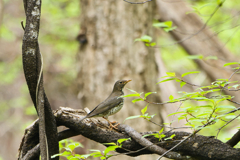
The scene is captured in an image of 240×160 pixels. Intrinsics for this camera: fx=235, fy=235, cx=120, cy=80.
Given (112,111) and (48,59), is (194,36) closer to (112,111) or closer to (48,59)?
(112,111)

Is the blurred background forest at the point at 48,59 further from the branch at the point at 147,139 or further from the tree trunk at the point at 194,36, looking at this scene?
the branch at the point at 147,139

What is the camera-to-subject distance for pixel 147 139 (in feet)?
5.34

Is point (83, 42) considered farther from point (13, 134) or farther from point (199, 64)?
point (13, 134)

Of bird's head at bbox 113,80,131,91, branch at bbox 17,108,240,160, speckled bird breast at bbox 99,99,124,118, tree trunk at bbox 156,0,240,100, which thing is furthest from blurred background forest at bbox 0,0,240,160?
branch at bbox 17,108,240,160

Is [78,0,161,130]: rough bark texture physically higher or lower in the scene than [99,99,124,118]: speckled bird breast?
higher

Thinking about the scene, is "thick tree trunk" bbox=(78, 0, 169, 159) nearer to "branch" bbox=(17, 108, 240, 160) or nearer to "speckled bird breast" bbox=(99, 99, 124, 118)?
"speckled bird breast" bbox=(99, 99, 124, 118)

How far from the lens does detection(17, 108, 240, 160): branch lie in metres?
1.47

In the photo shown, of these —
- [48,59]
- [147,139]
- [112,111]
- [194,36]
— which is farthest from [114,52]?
[48,59]

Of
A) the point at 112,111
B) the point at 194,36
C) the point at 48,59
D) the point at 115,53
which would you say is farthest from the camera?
the point at 48,59

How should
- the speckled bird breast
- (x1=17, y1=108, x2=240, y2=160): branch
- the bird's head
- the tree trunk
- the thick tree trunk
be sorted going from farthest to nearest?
the tree trunk < the thick tree trunk < the bird's head < the speckled bird breast < (x1=17, y1=108, x2=240, y2=160): branch

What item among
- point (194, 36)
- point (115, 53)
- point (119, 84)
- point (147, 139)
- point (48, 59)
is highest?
point (48, 59)

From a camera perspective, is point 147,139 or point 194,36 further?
point 194,36

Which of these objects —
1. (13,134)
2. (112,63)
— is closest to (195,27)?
(112,63)

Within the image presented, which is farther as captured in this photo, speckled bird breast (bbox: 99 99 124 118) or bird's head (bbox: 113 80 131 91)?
bird's head (bbox: 113 80 131 91)
